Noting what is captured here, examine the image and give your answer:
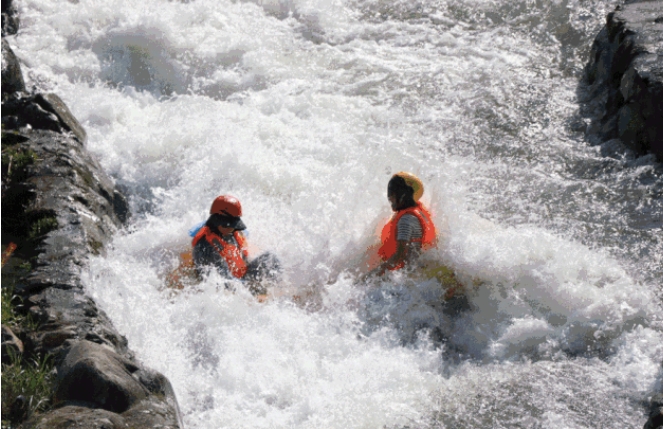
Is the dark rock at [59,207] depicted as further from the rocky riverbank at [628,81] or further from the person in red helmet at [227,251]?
the rocky riverbank at [628,81]

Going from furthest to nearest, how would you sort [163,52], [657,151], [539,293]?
[163,52] < [657,151] < [539,293]

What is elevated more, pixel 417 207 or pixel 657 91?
pixel 657 91

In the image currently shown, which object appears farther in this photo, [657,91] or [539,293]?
[657,91]

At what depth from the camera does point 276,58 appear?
12031mm

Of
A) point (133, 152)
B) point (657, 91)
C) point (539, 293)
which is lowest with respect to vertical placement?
point (133, 152)

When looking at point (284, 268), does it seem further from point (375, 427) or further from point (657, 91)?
point (657, 91)

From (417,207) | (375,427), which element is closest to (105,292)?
(375,427)

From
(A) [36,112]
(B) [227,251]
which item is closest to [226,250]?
(B) [227,251]

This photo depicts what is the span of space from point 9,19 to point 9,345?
823 cm

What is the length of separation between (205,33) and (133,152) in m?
3.39

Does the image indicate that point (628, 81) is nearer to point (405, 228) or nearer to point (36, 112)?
point (405, 228)

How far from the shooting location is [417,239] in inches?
294

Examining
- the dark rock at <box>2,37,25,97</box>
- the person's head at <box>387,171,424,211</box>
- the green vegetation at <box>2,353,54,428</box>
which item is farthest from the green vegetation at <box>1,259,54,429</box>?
the dark rock at <box>2,37,25,97</box>

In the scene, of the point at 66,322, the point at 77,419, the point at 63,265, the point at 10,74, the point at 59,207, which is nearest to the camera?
the point at 77,419
